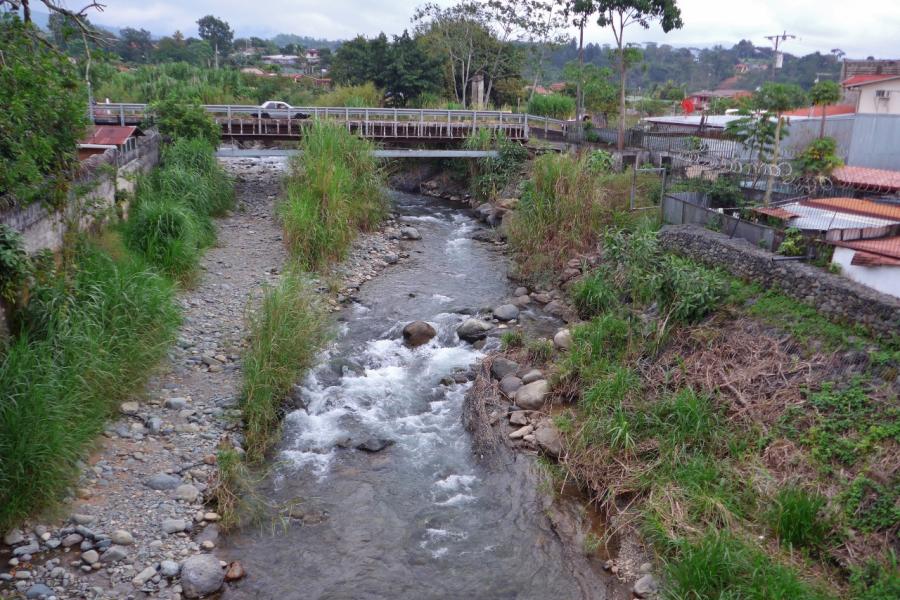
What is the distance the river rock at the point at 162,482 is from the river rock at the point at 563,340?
20.5 ft

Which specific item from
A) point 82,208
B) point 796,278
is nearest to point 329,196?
point 82,208

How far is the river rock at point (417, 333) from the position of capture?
39.6 ft

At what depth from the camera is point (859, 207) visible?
1212 cm

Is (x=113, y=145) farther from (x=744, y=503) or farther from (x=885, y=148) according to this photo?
(x=885, y=148)

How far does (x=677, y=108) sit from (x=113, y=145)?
38799mm

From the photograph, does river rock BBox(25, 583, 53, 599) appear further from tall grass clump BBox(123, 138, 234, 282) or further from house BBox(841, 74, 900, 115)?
house BBox(841, 74, 900, 115)

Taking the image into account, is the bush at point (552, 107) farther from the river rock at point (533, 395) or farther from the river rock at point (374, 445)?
the river rock at point (374, 445)

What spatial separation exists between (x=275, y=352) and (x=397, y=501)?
307 cm

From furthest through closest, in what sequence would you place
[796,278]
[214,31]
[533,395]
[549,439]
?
[214,31], [533,395], [796,278], [549,439]

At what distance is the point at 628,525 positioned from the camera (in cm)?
735

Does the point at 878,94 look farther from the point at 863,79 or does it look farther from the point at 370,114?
the point at 370,114

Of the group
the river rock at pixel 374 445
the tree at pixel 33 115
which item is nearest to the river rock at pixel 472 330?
the river rock at pixel 374 445

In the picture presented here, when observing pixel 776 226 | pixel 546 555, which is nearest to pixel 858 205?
pixel 776 226

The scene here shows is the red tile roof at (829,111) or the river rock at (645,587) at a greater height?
the red tile roof at (829,111)
